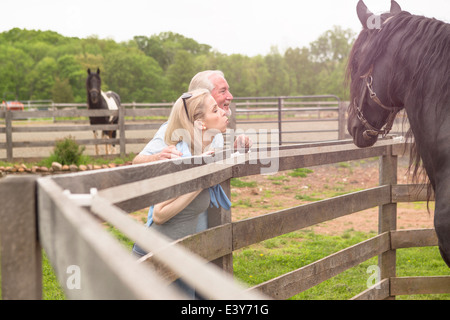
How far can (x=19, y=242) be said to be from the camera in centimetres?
96

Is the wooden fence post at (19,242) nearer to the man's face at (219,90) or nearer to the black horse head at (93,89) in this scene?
the man's face at (219,90)

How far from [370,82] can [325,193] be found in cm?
542

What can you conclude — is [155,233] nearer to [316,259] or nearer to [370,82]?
[370,82]

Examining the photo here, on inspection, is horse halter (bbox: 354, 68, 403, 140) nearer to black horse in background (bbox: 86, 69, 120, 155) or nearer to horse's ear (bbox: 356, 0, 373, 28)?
horse's ear (bbox: 356, 0, 373, 28)

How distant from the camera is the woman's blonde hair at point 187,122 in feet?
7.35

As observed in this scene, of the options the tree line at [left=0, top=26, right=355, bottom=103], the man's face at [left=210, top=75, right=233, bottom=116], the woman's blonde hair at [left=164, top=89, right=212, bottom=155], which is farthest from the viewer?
the tree line at [left=0, top=26, right=355, bottom=103]

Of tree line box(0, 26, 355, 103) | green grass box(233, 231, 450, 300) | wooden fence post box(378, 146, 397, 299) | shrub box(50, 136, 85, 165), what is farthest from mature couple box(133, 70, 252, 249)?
tree line box(0, 26, 355, 103)

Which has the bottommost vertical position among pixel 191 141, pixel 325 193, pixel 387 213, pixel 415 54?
pixel 325 193

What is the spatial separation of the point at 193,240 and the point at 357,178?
7.56m

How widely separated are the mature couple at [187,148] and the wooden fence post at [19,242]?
1057 mm

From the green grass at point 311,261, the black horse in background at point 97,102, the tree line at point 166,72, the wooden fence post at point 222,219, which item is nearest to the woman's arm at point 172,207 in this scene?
the wooden fence post at point 222,219

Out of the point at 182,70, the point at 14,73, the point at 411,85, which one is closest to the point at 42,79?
the point at 14,73

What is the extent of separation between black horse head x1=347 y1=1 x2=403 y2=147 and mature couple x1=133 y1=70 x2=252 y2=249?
936 mm

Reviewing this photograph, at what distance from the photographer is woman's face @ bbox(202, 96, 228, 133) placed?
227 cm
